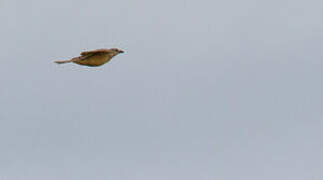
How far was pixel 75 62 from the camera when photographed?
30.8m

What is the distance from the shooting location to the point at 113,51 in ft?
105

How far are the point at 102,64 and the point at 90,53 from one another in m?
0.80

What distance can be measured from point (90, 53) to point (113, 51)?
1.47m

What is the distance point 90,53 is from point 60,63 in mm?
1252

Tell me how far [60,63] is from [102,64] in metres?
1.60

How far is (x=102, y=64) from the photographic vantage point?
31219 mm

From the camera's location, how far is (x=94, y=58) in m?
31.1

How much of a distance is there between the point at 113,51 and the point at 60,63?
2233mm

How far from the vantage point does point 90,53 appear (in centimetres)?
3066

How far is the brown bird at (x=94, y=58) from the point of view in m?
30.7

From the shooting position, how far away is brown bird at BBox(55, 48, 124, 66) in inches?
1210

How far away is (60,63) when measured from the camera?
3094 cm

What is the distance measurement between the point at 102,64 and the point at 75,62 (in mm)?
1088
